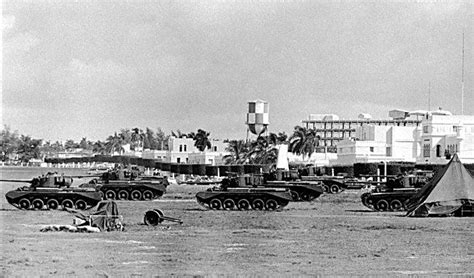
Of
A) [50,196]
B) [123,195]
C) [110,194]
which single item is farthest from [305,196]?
[50,196]

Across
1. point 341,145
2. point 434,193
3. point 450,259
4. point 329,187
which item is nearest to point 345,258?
point 450,259

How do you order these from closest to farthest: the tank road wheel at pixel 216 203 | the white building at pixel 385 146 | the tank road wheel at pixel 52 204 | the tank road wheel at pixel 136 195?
1. the tank road wheel at pixel 52 204
2. the tank road wheel at pixel 216 203
3. the tank road wheel at pixel 136 195
4. the white building at pixel 385 146

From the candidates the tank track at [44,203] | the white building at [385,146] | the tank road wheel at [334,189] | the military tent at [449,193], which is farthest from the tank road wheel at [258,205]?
the white building at [385,146]

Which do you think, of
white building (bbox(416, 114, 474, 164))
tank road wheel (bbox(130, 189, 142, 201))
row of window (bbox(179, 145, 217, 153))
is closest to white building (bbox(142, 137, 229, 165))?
row of window (bbox(179, 145, 217, 153))

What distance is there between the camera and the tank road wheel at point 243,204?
39469 millimetres

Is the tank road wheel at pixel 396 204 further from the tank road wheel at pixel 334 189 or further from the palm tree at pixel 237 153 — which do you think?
the palm tree at pixel 237 153

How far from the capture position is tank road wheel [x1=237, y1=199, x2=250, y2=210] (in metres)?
39.5

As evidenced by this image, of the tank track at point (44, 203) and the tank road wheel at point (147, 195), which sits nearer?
the tank track at point (44, 203)

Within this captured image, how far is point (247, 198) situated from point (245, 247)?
50.6 ft

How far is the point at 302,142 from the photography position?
12938 cm

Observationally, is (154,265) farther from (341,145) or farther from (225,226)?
(341,145)

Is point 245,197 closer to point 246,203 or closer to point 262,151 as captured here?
point 246,203

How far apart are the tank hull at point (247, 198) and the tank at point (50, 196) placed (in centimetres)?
456

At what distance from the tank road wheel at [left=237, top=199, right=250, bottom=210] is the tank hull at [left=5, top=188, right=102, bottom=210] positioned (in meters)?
5.52
